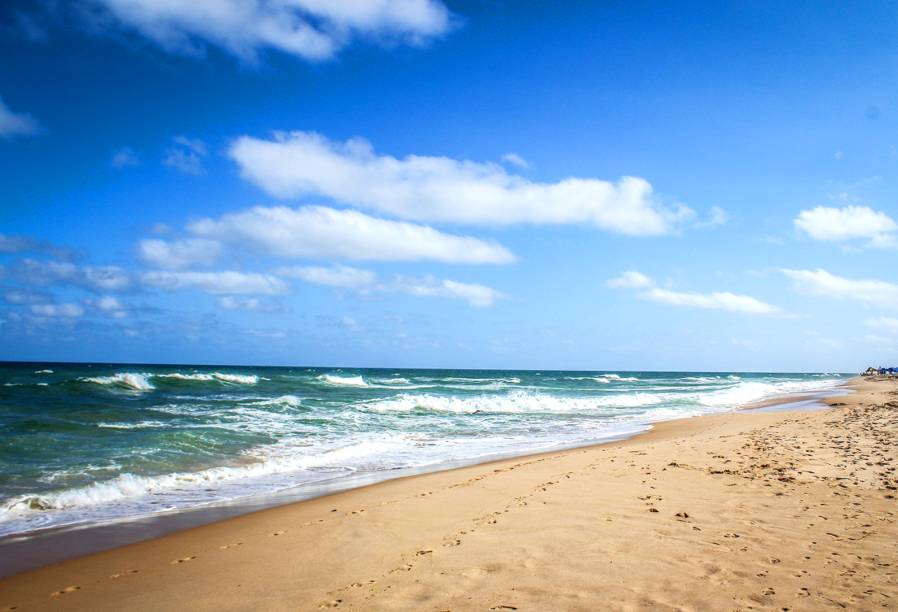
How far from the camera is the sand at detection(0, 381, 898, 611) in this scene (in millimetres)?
4246

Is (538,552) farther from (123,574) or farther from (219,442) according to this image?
(219,442)

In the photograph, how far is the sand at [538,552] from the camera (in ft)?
13.9

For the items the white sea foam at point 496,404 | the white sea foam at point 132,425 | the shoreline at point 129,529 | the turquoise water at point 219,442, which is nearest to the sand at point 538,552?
the shoreline at point 129,529

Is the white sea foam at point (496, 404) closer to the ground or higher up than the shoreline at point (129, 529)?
closer to the ground

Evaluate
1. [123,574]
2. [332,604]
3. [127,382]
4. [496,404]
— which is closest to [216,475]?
[123,574]

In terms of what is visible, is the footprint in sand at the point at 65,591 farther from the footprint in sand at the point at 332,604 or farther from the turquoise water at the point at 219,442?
the turquoise water at the point at 219,442

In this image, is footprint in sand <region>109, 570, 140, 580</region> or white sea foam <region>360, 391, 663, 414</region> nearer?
footprint in sand <region>109, 570, 140, 580</region>

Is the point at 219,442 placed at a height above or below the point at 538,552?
below

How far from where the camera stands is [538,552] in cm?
514

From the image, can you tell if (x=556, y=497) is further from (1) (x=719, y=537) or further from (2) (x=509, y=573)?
(2) (x=509, y=573)

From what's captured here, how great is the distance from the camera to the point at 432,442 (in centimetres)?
1592

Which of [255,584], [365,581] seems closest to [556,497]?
[365,581]

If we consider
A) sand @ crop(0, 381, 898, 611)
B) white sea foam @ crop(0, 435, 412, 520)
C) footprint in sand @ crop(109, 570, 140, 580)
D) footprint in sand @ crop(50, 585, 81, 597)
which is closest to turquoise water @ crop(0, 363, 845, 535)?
white sea foam @ crop(0, 435, 412, 520)

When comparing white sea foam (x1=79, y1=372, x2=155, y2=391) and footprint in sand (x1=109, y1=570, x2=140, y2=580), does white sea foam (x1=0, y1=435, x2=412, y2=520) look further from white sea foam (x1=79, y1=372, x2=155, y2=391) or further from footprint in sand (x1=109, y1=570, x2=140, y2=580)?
white sea foam (x1=79, y1=372, x2=155, y2=391)
